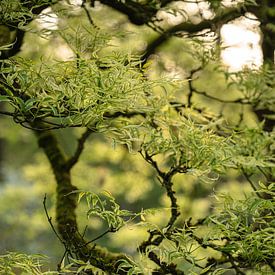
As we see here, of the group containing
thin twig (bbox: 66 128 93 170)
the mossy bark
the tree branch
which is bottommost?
the mossy bark

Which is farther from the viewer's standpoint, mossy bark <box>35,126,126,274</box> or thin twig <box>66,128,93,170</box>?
thin twig <box>66,128,93,170</box>

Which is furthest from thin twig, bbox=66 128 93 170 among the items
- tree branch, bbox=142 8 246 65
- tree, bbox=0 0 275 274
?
tree branch, bbox=142 8 246 65

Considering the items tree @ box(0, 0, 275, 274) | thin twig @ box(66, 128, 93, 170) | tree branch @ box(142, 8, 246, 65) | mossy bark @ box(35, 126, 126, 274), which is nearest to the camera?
tree @ box(0, 0, 275, 274)

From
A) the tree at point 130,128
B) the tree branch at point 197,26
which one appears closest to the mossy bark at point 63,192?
the tree at point 130,128

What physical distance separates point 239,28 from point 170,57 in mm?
787

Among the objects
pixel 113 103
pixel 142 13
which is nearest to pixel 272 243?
pixel 113 103

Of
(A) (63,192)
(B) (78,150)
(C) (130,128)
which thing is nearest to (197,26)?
(B) (78,150)

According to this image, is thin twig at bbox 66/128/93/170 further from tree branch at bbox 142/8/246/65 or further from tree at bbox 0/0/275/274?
tree branch at bbox 142/8/246/65

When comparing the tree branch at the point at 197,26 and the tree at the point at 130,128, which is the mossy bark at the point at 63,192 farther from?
the tree branch at the point at 197,26

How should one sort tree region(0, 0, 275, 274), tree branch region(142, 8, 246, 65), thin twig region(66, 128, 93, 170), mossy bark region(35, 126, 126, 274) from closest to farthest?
tree region(0, 0, 275, 274), mossy bark region(35, 126, 126, 274), thin twig region(66, 128, 93, 170), tree branch region(142, 8, 246, 65)

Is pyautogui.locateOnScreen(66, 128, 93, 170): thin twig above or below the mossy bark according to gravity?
above

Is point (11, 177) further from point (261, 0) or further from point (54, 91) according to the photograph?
point (54, 91)

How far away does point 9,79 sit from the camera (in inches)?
48.4

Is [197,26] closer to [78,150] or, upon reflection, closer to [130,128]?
[78,150]
